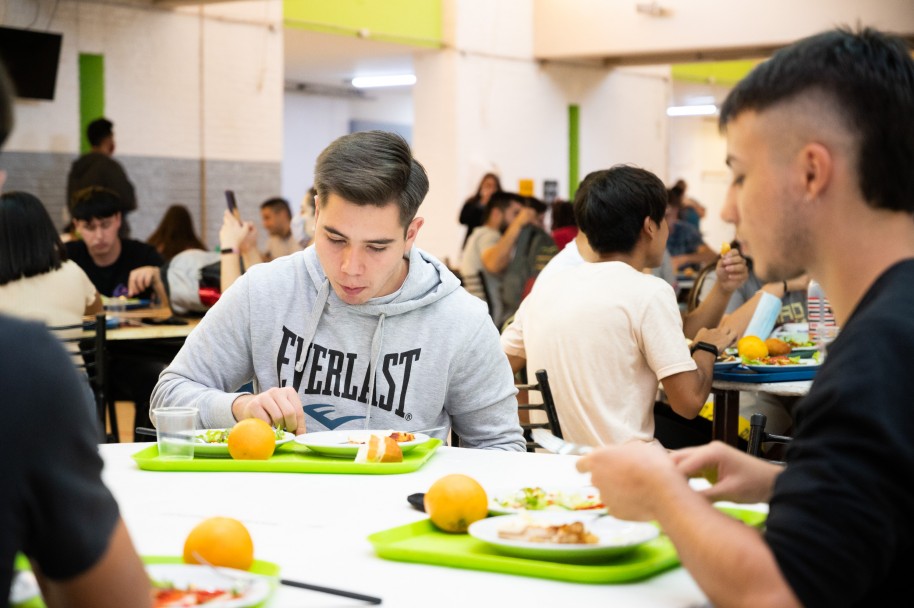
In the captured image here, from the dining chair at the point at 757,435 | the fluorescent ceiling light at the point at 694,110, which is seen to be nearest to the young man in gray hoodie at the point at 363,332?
the dining chair at the point at 757,435

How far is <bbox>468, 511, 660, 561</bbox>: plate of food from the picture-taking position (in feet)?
4.79

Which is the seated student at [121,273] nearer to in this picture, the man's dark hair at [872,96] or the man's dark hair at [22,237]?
the man's dark hair at [22,237]

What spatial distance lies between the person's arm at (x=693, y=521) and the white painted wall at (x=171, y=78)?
339 inches

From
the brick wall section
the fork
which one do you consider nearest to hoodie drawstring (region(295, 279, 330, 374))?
the fork

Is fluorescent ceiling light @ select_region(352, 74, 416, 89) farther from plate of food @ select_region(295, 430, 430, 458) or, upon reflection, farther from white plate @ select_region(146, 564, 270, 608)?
white plate @ select_region(146, 564, 270, 608)

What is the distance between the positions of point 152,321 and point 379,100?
15425mm

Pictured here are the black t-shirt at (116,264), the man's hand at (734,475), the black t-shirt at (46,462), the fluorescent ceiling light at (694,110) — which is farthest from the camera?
the fluorescent ceiling light at (694,110)

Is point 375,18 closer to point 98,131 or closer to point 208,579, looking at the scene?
point 98,131

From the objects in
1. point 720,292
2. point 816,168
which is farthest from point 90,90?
point 816,168

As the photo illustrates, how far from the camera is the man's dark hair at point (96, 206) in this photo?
6156 millimetres

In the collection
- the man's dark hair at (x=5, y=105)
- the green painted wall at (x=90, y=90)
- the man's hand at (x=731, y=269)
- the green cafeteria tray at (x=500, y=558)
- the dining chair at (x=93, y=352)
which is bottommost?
the dining chair at (x=93, y=352)

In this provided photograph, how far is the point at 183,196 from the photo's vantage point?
10.5 metres

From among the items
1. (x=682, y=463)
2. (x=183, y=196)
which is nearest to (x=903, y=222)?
(x=682, y=463)

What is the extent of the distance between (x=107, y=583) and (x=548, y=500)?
840mm
